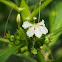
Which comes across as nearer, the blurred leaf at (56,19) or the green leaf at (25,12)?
the green leaf at (25,12)

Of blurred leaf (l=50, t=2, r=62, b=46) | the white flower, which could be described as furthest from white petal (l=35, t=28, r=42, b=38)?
blurred leaf (l=50, t=2, r=62, b=46)

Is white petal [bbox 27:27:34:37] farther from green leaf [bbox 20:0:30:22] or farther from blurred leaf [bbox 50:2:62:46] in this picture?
blurred leaf [bbox 50:2:62:46]

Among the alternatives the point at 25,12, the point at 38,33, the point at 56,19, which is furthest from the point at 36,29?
the point at 56,19

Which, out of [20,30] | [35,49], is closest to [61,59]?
[35,49]

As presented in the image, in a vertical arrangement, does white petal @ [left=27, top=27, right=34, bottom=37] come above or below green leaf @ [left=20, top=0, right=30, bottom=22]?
below

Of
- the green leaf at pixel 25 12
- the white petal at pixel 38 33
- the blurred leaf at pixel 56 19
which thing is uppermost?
the blurred leaf at pixel 56 19

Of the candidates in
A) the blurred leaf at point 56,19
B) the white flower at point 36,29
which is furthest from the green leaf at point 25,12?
the blurred leaf at point 56,19

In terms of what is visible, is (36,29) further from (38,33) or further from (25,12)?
(25,12)

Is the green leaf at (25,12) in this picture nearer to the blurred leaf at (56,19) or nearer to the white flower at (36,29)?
the white flower at (36,29)

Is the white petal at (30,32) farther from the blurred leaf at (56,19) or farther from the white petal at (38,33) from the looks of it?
the blurred leaf at (56,19)

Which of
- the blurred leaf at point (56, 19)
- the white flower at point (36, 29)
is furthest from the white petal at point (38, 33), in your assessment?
the blurred leaf at point (56, 19)

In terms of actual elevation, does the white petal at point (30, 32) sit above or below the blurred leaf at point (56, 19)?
below
